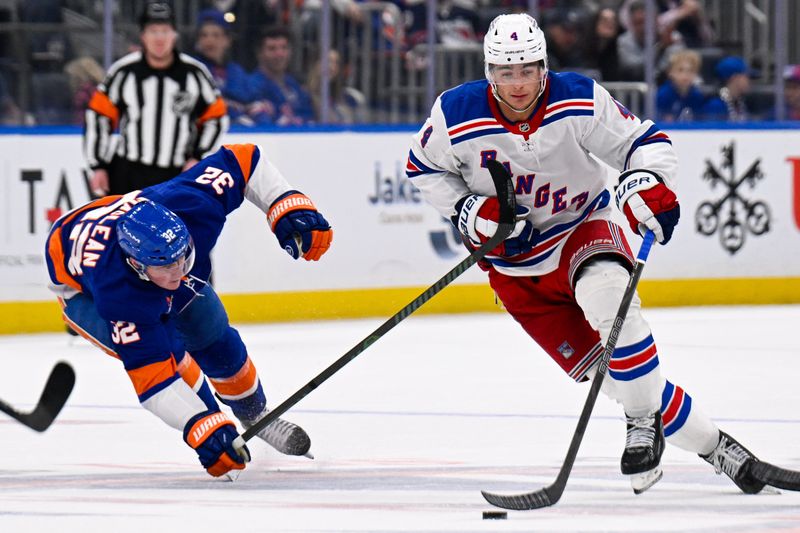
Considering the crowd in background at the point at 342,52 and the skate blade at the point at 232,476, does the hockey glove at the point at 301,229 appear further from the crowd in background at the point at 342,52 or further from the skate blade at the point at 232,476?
the crowd in background at the point at 342,52

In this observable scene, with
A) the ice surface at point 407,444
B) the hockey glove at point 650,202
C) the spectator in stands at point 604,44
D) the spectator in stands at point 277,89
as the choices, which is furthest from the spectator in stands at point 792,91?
the hockey glove at point 650,202

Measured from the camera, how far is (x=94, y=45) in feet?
25.7

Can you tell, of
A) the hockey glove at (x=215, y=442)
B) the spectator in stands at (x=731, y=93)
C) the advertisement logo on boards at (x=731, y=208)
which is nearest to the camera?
the hockey glove at (x=215, y=442)

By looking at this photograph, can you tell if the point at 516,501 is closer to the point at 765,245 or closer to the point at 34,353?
the point at 34,353

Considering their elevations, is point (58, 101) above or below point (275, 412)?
above

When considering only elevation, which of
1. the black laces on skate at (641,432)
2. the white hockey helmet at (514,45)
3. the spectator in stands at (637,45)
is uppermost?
the white hockey helmet at (514,45)

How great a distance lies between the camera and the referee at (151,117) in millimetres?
7195

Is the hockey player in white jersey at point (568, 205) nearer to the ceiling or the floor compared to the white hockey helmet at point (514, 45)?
nearer to the floor

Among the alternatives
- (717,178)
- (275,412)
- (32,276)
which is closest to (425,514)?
(275,412)

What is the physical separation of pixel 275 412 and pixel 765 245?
5.22 meters

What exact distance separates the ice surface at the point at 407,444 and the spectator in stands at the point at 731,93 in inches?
65.2

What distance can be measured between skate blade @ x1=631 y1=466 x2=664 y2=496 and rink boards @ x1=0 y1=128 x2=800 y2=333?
174 inches

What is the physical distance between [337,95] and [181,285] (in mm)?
4293

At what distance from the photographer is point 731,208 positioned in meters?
8.77
